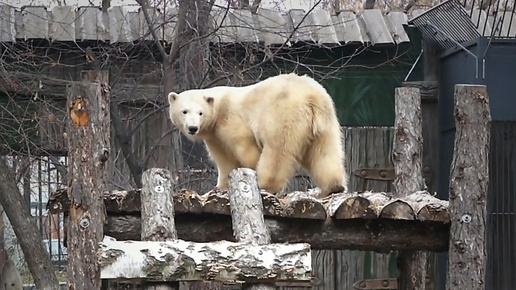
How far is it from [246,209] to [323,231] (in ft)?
2.71

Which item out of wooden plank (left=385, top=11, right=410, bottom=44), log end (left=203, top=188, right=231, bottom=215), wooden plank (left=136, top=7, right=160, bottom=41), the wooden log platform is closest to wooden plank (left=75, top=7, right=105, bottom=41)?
wooden plank (left=136, top=7, right=160, bottom=41)

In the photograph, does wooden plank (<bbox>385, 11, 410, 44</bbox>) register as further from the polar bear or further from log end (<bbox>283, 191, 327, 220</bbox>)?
log end (<bbox>283, 191, 327, 220</bbox>)

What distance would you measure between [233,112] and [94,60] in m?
1.71

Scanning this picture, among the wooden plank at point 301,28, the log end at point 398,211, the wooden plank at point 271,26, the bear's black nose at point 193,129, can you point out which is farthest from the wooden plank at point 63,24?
the log end at point 398,211

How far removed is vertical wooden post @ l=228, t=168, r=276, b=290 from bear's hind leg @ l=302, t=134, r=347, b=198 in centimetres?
114

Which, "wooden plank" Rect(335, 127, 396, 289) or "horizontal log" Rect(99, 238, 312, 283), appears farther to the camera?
"wooden plank" Rect(335, 127, 396, 289)

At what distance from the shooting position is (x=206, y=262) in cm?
362

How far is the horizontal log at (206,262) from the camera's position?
3.58 metres

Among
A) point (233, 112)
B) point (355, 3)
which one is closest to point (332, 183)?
point (233, 112)

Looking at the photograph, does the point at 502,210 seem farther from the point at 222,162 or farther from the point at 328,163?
the point at 222,162

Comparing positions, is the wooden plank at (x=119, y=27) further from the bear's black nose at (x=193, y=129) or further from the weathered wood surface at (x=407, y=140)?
the weathered wood surface at (x=407, y=140)

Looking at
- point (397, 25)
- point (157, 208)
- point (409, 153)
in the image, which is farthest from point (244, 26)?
point (157, 208)

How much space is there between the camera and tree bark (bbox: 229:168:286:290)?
3869 mm

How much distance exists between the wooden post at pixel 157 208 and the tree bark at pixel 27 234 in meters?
2.70
